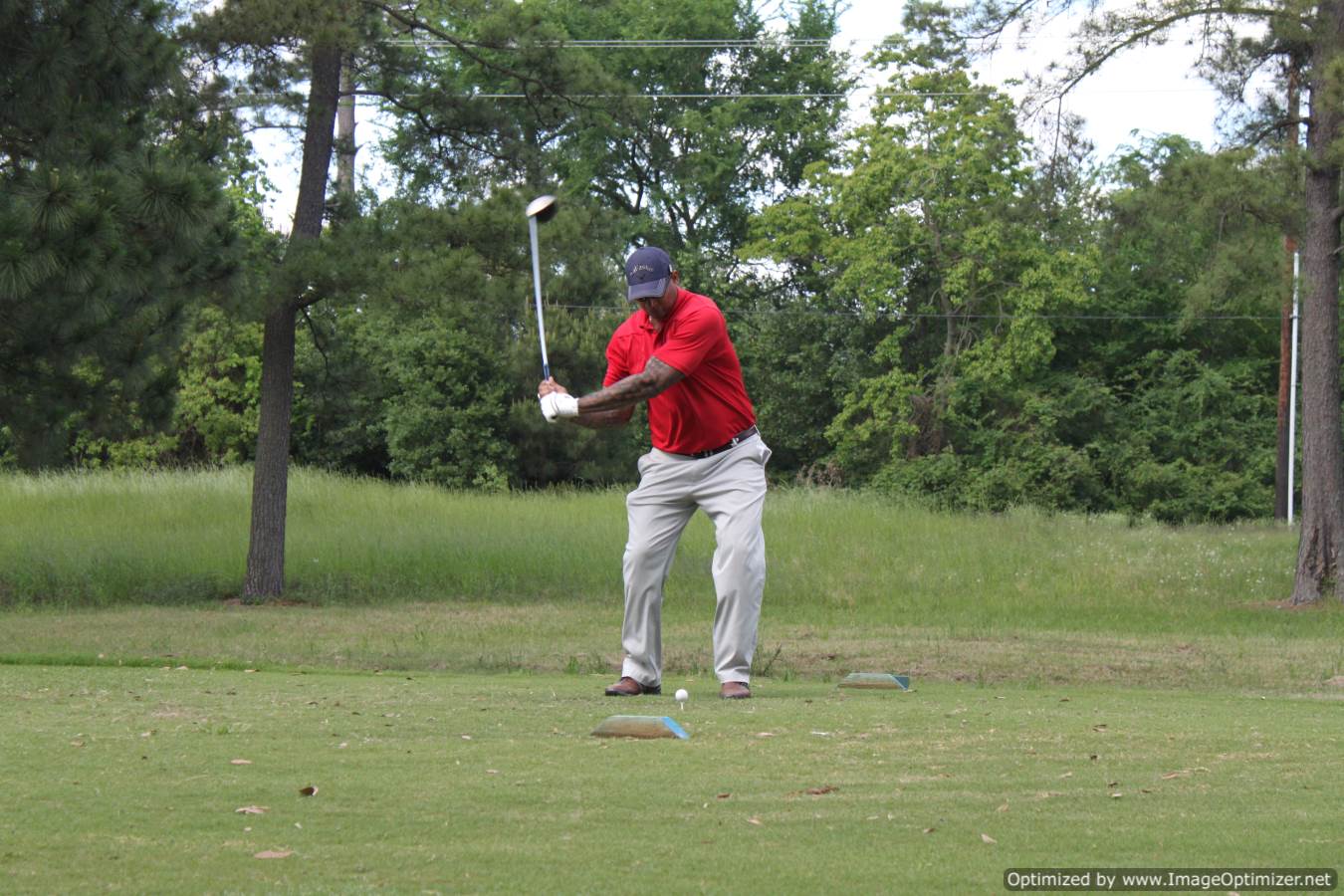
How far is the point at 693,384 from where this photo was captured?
Answer: 8.35 meters

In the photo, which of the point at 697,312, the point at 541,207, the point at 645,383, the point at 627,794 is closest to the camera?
the point at 627,794

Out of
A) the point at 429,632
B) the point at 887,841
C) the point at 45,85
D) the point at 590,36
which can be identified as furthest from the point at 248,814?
Result: the point at 590,36

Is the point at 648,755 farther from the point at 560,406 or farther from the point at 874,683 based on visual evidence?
the point at 874,683

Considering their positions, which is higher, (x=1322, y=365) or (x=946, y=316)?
(x=946, y=316)

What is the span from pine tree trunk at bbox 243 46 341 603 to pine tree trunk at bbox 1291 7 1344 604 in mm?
12084

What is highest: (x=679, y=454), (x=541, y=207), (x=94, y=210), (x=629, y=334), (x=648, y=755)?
(x=94, y=210)

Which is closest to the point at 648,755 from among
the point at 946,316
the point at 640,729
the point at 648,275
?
the point at 640,729

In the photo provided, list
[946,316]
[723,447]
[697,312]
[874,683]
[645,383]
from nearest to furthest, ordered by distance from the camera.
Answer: [645,383] < [697,312] < [723,447] < [874,683] < [946,316]

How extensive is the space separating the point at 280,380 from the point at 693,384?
13.4m

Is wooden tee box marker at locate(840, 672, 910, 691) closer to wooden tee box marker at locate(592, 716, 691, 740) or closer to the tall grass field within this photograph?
the tall grass field

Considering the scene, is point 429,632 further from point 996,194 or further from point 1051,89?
point 996,194

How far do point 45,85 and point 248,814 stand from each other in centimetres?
1337

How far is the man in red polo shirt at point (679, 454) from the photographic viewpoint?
320 inches

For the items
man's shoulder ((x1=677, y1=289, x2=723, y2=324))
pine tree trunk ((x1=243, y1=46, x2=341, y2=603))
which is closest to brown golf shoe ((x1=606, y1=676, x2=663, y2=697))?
man's shoulder ((x1=677, y1=289, x2=723, y2=324))
